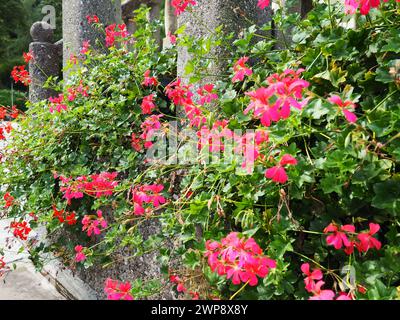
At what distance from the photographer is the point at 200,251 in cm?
147

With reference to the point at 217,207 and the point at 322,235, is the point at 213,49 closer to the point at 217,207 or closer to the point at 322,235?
the point at 217,207

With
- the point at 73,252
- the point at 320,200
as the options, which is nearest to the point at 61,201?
the point at 73,252

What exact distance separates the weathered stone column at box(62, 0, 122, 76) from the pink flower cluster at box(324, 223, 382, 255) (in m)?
2.69

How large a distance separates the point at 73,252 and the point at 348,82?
2.08m

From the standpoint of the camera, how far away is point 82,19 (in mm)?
3256

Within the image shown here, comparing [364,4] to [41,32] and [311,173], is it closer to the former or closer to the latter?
[311,173]

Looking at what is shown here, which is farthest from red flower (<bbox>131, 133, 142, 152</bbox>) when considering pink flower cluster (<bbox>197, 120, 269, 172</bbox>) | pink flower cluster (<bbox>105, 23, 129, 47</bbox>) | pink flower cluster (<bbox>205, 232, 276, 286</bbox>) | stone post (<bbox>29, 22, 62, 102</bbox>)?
stone post (<bbox>29, 22, 62, 102</bbox>)

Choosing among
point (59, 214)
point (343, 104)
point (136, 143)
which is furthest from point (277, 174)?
point (59, 214)

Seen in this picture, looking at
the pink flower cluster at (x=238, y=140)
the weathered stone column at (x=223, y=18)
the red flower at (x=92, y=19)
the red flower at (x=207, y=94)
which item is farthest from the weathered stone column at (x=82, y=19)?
the pink flower cluster at (x=238, y=140)

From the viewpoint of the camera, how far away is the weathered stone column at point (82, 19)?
10.6 feet

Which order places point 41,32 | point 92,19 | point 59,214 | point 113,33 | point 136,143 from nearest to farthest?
point 136,143
point 59,214
point 113,33
point 92,19
point 41,32

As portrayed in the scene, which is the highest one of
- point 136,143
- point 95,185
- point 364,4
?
point 364,4

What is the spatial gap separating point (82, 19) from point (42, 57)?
836mm

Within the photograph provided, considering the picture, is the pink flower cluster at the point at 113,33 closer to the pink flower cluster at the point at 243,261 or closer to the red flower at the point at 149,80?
the red flower at the point at 149,80
